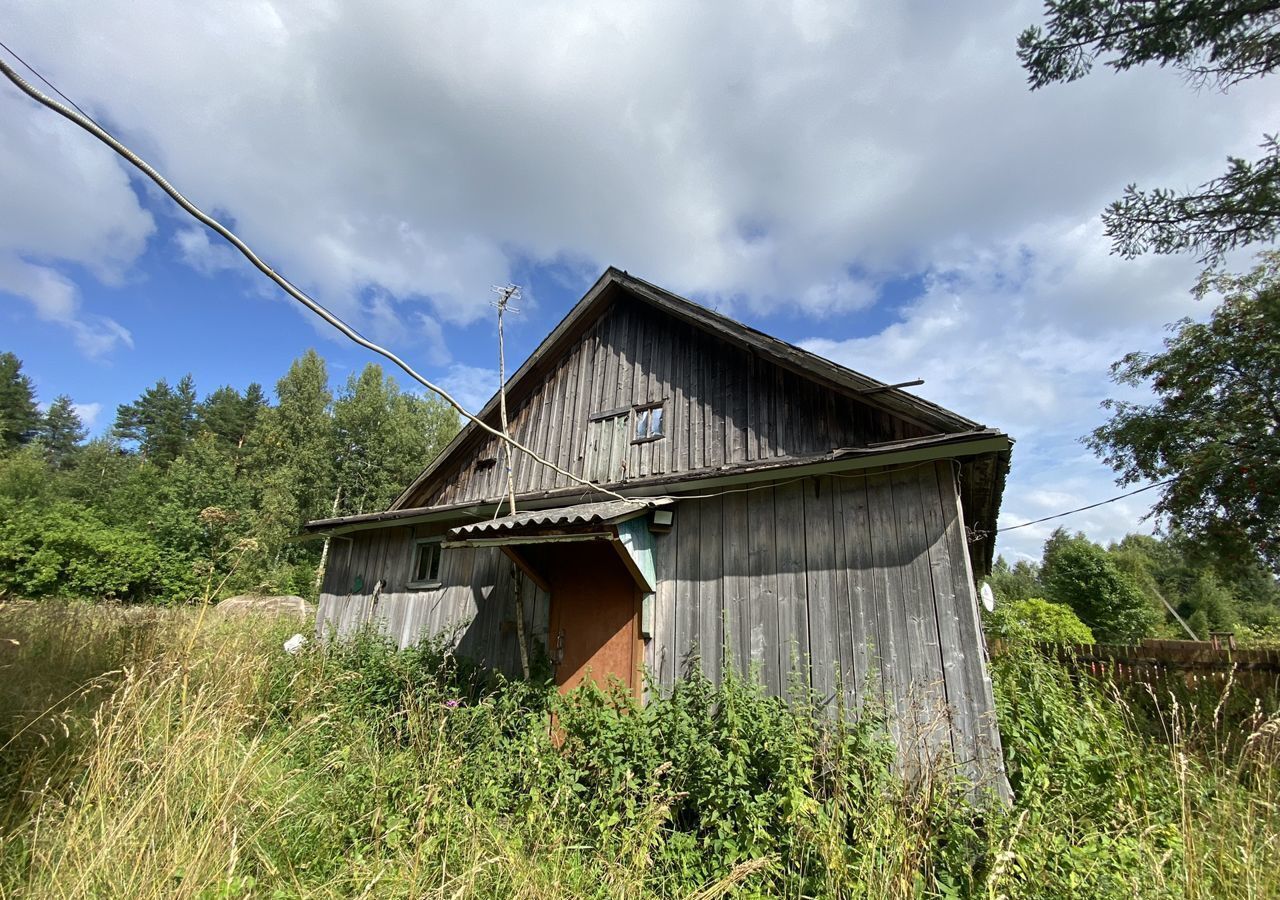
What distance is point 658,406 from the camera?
7.30 meters

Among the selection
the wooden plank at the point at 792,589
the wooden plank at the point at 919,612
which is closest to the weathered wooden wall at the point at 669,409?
the wooden plank at the point at 792,589

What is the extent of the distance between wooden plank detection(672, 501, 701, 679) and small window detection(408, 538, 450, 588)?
15.0 feet

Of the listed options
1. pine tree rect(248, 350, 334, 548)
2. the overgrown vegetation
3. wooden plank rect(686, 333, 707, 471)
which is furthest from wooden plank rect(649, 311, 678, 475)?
pine tree rect(248, 350, 334, 548)

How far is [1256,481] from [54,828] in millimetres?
19390

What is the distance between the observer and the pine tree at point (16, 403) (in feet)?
159

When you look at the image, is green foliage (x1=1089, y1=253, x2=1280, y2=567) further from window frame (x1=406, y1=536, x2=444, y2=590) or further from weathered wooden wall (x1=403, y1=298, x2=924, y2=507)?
window frame (x1=406, y1=536, x2=444, y2=590)

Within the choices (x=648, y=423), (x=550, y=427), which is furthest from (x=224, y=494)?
(x=648, y=423)

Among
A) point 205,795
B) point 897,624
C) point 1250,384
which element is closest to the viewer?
point 205,795

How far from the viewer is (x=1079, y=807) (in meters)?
3.63

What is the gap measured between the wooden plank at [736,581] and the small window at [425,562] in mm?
5155

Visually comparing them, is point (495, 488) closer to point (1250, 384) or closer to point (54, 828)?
point (54, 828)

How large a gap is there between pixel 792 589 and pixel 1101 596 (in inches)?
1315

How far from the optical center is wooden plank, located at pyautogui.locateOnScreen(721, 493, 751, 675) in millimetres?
5441

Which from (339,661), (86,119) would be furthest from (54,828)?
(339,661)
